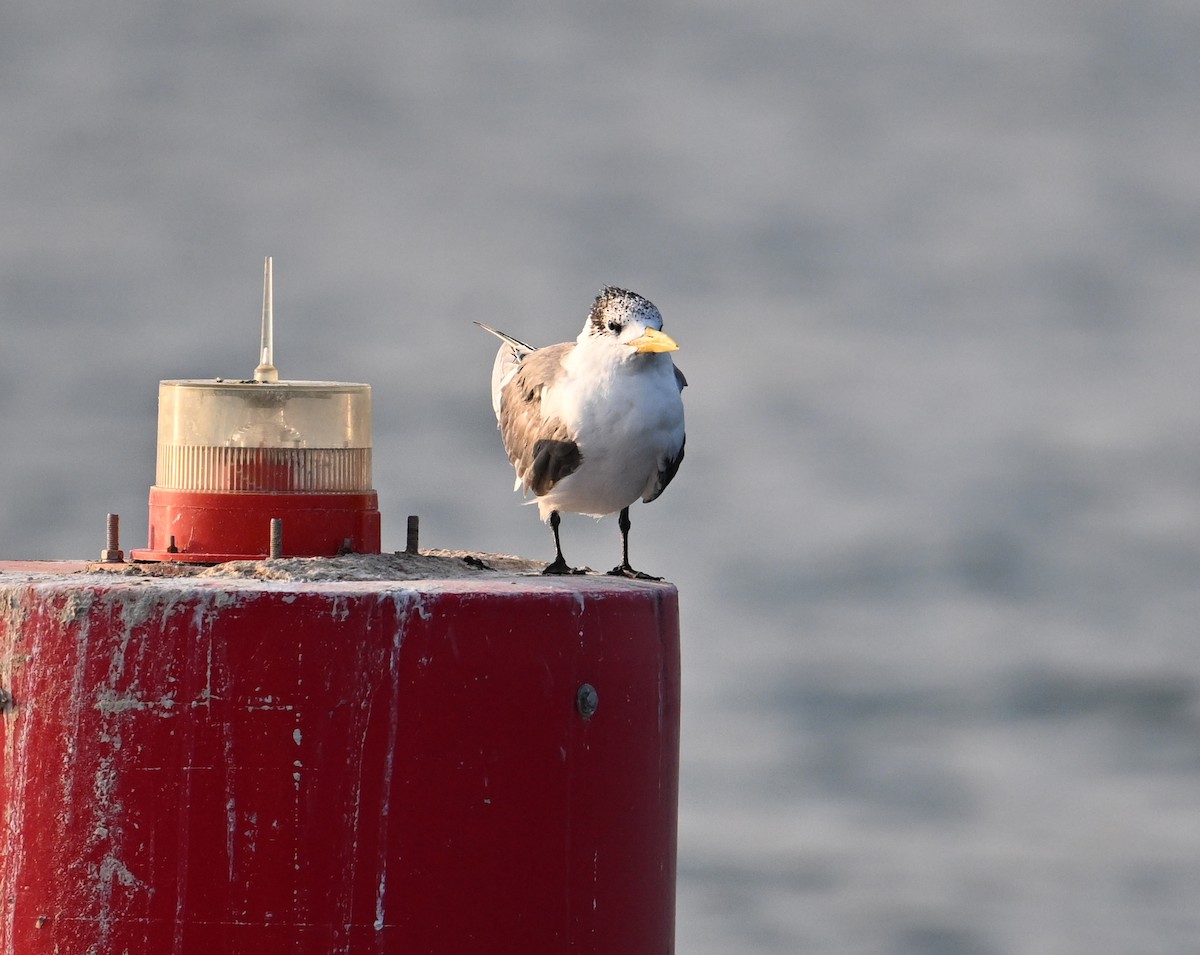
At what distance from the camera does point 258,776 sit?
3475mm

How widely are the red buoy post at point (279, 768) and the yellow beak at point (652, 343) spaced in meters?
1.32

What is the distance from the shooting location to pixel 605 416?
4.99 metres

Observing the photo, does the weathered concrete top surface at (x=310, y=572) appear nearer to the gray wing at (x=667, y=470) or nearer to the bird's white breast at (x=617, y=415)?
the bird's white breast at (x=617, y=415)

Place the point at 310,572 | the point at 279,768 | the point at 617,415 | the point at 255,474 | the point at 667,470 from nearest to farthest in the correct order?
the point at 279,768 < the point at 310,572 < the point at 255,474 < the point at 617,415 < the point at 667,470

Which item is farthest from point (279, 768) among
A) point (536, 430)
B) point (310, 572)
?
point (536, 430)

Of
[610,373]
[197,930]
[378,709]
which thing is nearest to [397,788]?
[378,709]

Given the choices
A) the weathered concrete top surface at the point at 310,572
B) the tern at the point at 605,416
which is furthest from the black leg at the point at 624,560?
the weathered concrete top surface at the point at 310,572

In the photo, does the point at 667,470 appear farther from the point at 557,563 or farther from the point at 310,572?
the point at 310,572

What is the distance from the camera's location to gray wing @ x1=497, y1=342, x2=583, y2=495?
510 cm

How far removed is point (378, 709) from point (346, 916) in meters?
0.39

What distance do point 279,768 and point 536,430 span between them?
1.91 m

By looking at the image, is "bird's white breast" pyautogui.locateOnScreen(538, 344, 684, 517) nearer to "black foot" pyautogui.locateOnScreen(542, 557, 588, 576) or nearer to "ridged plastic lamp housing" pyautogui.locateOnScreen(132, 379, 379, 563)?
"black foot" pyautogui.locateOnScreen(542, 557, 588, 576)

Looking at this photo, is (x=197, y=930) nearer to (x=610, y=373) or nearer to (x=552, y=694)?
(x=552, y=694)

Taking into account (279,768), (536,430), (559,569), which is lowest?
(279,768)
